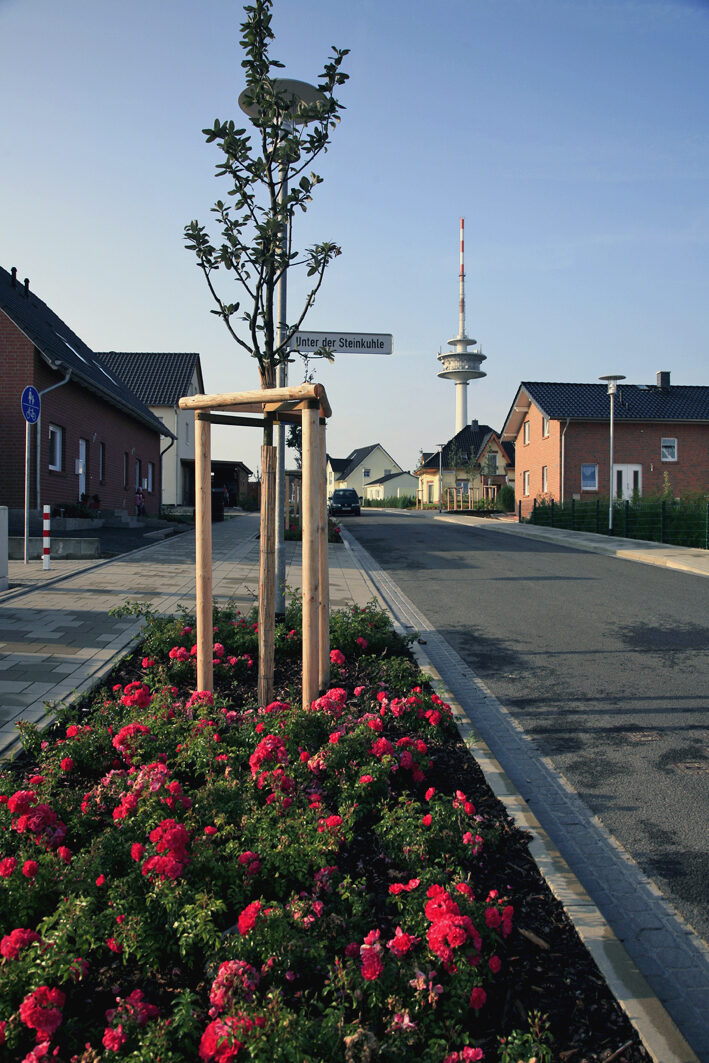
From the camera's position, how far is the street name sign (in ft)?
20.1

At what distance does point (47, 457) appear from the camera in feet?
63.2

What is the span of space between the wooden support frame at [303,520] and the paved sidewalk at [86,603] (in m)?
1.24

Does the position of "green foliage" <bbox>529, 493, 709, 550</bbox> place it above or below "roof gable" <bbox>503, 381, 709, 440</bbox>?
below

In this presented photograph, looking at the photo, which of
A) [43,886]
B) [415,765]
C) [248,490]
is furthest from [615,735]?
[248,490]

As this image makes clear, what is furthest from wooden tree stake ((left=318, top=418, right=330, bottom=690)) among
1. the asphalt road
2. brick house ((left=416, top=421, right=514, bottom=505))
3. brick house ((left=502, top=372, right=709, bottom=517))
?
brick house ((left=416, top=421, right=514, bottom=505))

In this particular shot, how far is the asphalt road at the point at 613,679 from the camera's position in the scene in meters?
3.71

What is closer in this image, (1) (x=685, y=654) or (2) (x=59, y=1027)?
(2) (x=59, y=1027)

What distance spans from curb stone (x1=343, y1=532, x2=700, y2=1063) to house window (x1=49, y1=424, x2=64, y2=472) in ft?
59.8

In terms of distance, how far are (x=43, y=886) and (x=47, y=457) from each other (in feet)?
59.7

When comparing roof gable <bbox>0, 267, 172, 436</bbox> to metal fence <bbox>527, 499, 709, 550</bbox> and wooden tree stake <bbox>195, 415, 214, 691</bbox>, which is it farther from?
metal fence <bbox>527, 499, 709, 550</bbox>

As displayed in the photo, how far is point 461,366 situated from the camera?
99.6m

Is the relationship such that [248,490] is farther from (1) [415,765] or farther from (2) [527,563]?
(1) [415,765]

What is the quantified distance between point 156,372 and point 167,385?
4.19ft

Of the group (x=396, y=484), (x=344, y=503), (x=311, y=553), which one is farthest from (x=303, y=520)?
(x=396, y=484)
